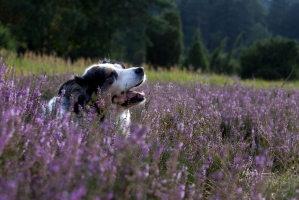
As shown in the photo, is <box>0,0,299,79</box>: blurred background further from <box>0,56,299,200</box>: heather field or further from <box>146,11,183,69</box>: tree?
<box>0,56,299,200</box>: heather field

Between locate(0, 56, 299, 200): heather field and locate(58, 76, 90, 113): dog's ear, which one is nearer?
locate(0, 56, 299, 200): heather field

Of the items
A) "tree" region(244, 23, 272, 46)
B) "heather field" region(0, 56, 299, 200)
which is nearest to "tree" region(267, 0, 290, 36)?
"tree" region(244, 23, 272, 46)

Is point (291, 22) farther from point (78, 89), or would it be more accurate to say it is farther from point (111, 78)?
point (78, 89)

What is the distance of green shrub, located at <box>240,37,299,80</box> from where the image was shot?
24.9 metres

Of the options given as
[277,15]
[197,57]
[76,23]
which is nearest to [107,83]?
[76,23]

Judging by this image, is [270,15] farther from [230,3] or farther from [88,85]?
[88,85]

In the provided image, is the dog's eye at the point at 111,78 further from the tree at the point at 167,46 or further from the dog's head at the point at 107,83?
the tree at the point at 167,46

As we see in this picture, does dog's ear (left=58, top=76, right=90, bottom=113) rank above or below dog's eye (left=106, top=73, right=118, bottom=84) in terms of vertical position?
below

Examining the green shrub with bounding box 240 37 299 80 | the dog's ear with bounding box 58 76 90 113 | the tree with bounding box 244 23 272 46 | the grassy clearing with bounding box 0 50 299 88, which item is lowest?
the tree with bounding box 244 23 272 46

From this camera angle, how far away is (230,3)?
212ft

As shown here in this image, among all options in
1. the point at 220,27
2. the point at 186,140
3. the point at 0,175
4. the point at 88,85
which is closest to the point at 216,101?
the point at 88,85

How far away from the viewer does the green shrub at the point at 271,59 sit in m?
24.9

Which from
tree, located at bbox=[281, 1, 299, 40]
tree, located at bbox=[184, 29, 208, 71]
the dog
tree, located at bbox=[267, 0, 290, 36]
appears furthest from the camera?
tree, located at bbox=[267, 0, 290, 36]

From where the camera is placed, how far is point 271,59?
1013 inches
